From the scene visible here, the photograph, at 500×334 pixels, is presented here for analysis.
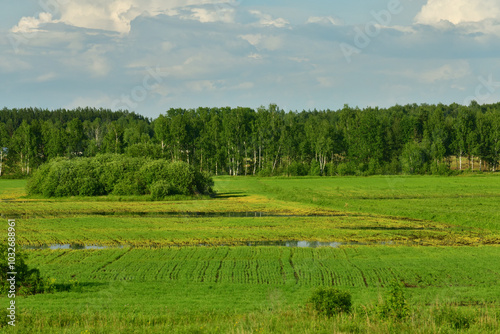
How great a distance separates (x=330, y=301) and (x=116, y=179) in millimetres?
58557

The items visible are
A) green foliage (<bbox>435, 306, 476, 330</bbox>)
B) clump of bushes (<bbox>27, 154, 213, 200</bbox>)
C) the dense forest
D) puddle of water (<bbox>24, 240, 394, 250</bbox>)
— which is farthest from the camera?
the dense forest

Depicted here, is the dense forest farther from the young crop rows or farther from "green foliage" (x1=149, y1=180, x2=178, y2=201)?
the young crop rows

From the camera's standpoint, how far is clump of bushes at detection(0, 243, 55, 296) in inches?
781

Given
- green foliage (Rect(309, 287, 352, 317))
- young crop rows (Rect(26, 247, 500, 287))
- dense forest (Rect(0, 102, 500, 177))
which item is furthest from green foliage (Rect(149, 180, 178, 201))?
dense forest (Rect(0, 102, 500, 177))

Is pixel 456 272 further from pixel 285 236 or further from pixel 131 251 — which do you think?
pixel 131 251

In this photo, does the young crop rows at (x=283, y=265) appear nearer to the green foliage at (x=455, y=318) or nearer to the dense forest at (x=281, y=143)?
the green foliage at (x=455, y=318)

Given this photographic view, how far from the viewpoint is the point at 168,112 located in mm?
134250

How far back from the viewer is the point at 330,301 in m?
16.1

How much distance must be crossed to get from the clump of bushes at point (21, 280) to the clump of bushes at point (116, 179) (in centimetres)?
4611

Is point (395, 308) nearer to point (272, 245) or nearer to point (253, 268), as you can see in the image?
point (253, 268)

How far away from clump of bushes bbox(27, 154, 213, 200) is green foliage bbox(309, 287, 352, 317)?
169ft

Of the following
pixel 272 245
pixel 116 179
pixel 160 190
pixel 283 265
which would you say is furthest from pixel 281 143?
pixel 283 265

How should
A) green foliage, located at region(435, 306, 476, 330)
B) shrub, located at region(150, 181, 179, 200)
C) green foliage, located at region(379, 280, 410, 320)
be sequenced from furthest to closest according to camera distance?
1. shrub, located at region(150, 181, 179, 200)
2. green foliage, located at region(379, 280, 410, 320)
3. green foliage, located at region(435, 306, 476, 330)

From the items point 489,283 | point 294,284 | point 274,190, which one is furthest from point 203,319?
point 274,190
